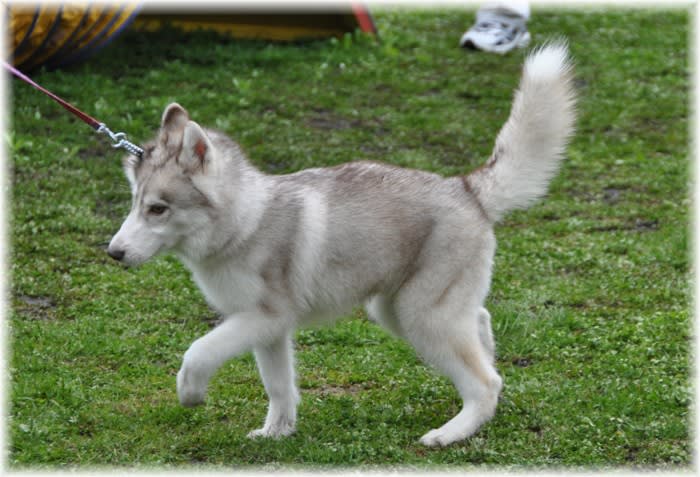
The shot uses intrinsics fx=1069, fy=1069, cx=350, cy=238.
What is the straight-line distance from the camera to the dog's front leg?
185 inches

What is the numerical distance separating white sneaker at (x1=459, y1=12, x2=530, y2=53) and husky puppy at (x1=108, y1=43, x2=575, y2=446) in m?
7.05

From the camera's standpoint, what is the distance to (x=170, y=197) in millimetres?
4676

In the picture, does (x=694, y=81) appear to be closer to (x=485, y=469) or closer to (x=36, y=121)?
(x=36, y=121)

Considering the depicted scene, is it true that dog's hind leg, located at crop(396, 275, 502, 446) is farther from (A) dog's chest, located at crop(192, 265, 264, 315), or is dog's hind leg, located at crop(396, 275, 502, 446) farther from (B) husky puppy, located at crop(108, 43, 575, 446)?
(A) dog's chest, located at crop(192, 265, 264, 315)

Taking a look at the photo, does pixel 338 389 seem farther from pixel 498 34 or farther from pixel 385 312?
pixel 498 34

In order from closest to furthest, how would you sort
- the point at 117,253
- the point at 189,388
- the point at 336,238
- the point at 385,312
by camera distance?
the point at 117,253 → the point at 189,388 → the point at 336,238 → the point at 385,312

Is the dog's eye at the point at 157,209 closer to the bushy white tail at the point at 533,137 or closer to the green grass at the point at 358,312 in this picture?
the green grass at the point at 358,312

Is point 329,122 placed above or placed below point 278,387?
below

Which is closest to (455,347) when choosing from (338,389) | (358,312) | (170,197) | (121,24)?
(338,389)

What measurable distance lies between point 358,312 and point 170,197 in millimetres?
2458

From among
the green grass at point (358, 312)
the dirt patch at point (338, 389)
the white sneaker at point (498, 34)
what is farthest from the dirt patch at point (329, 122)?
the dirt patch at point (338, 389)

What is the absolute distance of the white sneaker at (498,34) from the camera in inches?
483

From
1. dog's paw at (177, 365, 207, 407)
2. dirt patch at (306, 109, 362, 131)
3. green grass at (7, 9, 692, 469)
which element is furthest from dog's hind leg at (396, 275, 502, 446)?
dirt patch at (306, 109, 362, 131)

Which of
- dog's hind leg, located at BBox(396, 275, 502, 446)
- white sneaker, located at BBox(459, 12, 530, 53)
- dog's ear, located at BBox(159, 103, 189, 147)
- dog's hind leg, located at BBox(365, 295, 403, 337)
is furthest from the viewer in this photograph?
white sneaker, located at BBox(459, 12, 530, 53)
